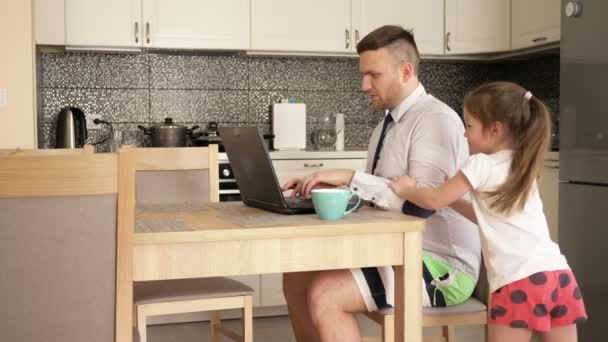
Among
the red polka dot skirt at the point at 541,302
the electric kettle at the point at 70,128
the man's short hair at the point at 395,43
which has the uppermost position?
the man's short hair at the point at 395,43

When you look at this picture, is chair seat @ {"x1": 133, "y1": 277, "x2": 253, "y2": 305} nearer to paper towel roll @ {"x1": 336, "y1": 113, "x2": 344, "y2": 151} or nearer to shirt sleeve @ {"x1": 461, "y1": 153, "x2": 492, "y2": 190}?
shirt sleeve @ {"x1": 461, "y1": 153, "x2": 492, "y2": 190}

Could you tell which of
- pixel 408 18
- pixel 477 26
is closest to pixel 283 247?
pixel 408 18

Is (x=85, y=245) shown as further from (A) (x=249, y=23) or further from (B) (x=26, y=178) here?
(A) (x=249, y=23)

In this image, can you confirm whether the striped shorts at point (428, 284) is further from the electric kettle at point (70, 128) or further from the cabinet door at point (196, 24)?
the electric kettle at point (70, 128)

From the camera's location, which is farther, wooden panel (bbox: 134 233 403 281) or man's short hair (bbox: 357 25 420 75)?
man's short hair (bbox: 357 25 420 75)

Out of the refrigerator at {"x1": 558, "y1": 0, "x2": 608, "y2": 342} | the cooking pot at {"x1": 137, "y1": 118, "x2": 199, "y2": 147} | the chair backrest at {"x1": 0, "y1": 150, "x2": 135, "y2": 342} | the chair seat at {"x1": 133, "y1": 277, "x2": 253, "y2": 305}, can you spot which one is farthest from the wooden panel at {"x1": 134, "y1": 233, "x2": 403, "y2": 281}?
the cooking pot at {"x1": 137, "y1": 118, "x2": 199, "y2": 147}

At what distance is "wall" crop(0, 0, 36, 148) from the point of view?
13.3ft

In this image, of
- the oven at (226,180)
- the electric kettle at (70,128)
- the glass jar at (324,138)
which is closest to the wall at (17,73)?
the electric kettle at (70,128)

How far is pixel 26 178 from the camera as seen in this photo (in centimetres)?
163

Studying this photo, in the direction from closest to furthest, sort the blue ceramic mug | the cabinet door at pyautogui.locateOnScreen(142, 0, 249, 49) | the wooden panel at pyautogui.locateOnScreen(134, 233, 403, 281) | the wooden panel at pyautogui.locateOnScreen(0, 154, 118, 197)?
the wooden panel at pyautogui.locateOnScreen(0, 154, 118, 197) < the wooden panel at pyautogui.locateOnScreen(134, 233, 403, 281) < the blue ceramic mug < the cabinet door at pyautogui.locateOnScreen(142, 0, 249, 49)

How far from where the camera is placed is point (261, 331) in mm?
4188

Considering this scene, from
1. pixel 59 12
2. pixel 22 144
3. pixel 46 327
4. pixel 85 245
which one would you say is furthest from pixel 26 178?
pixel 59 12

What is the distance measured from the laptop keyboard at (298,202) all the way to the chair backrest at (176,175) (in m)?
0.70

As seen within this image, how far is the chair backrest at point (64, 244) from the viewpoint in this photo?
1637 mm
